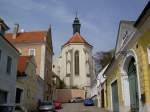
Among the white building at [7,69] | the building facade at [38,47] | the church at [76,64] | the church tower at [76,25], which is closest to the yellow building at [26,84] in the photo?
the white building at [7,69]

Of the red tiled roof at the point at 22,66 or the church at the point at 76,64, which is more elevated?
the church at the point at 76,64

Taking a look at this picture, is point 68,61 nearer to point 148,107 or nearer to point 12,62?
point 12,62

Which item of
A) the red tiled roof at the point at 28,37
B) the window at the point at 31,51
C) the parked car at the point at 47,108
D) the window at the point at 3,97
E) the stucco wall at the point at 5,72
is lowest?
the parked car at the point at 47,108

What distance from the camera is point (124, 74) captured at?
22.4m

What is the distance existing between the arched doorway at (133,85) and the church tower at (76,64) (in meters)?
56.2

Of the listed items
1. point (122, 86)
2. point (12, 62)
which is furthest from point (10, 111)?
point (122, 86)

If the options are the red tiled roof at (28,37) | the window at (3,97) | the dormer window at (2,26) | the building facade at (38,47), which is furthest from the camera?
the red tiled roof at (28,37)

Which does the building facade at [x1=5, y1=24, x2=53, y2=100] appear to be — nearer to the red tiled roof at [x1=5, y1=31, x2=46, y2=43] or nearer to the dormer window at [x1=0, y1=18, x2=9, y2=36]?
the red tiled roof at [x1=5, y1=31, x2=46, y2=43]

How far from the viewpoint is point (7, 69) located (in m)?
25.2

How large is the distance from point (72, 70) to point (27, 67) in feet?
152

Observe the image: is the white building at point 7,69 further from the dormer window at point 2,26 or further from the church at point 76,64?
the church at point 76,64

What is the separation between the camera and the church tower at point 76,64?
79.4 meters

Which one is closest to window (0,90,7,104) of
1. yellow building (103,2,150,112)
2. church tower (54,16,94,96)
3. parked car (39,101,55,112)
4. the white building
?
the white building

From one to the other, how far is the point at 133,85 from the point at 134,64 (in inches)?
75.5
